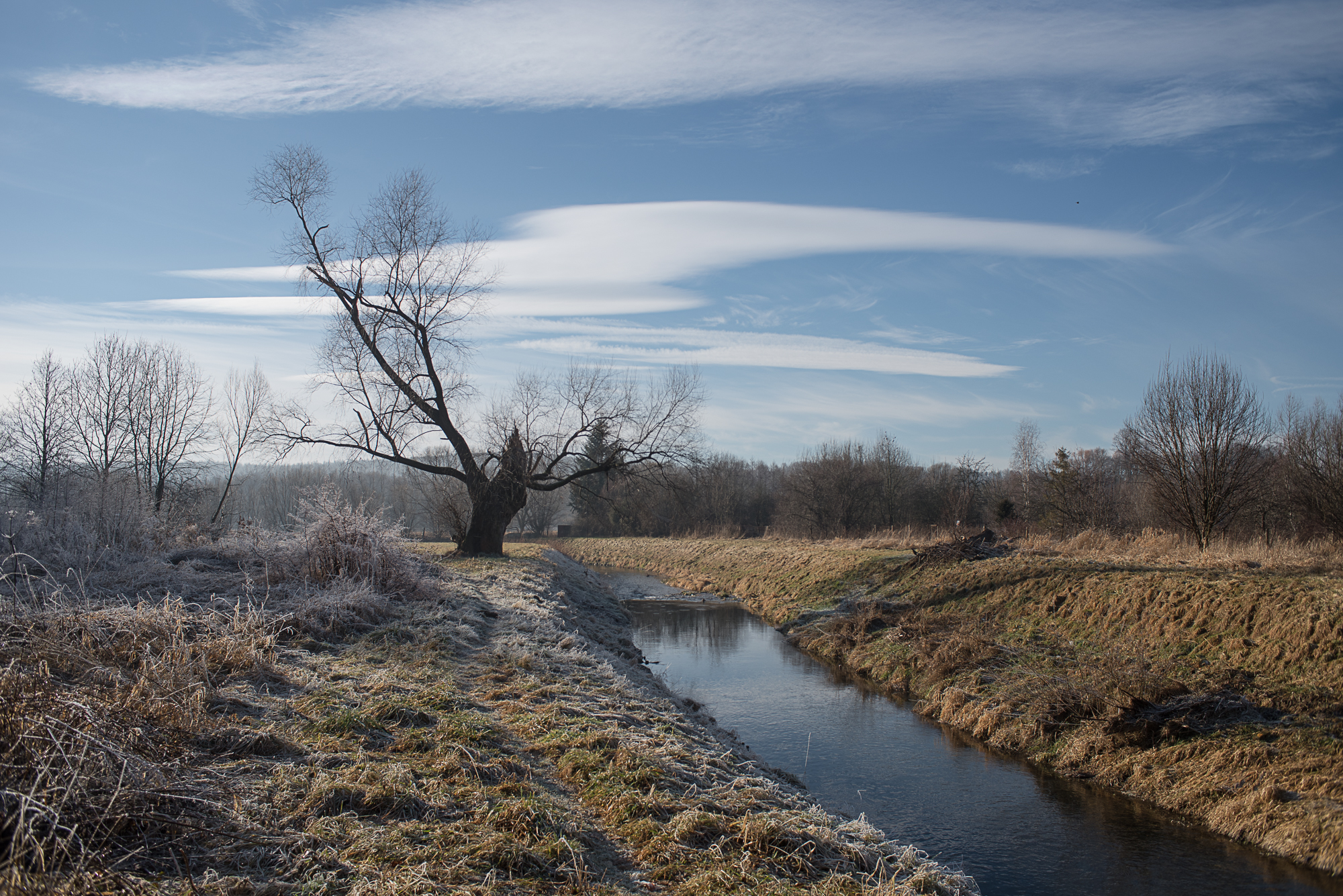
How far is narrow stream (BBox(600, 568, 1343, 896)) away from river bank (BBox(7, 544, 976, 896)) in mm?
1497

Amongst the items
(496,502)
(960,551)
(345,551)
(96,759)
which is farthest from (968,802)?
(496,502)

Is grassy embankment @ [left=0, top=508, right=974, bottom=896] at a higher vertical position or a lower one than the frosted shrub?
lower

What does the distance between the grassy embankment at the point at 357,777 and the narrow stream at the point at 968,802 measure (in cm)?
182

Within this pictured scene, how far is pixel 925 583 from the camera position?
18.6m

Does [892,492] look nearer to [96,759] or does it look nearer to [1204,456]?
[1204,456]

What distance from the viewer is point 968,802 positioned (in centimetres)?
882

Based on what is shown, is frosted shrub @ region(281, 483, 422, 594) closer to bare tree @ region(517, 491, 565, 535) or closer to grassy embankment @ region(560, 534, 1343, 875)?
grassy embankment @ region(560, 534, 1343, 875)

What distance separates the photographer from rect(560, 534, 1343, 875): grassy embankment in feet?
26.7

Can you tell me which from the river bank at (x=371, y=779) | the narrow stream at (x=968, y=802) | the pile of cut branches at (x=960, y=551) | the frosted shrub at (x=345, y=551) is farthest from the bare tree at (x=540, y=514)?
the river bank at (x=371, y=779)

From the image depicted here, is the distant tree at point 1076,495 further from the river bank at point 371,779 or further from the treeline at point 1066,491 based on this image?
the river bank at point 371,779

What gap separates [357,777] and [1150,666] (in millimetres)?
10627

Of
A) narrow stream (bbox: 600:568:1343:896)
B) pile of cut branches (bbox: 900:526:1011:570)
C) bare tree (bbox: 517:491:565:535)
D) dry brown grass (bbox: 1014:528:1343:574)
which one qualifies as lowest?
narrow stream (bbox: 600:568:1343:896)

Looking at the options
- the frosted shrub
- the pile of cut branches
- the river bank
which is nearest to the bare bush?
the frosted shrub

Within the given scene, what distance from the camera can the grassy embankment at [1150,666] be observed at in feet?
26.7
